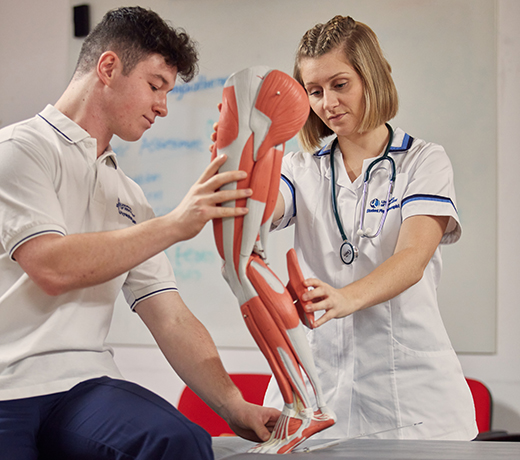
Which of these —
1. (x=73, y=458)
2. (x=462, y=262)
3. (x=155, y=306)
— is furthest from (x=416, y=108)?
(x=73, y=458)

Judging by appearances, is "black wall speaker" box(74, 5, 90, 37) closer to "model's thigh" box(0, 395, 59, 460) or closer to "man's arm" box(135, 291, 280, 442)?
"man's arm" box(135, 291, 280, 442)

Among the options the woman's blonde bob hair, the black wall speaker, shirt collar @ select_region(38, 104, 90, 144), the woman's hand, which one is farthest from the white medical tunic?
the black wall speaker

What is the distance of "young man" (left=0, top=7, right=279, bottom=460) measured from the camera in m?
0.91

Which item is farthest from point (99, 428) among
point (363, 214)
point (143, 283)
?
point (363, 214)

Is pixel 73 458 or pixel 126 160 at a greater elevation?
pixel 126 160

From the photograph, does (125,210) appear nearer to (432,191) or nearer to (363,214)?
(363,214)

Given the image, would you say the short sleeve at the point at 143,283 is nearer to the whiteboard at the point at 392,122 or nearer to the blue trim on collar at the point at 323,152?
the blue trim on collar at the point at 323,152

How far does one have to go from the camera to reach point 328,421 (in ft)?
3.43

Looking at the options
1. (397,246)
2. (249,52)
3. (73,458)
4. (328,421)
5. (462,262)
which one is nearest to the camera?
(73,458)

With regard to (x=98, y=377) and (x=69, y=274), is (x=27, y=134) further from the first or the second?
(x=98, y=377)

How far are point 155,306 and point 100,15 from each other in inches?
92.2

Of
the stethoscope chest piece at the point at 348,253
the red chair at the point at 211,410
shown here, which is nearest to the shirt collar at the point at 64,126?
the stethoscope chest piece at the point at 348,253

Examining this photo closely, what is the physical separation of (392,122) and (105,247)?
1.98 m

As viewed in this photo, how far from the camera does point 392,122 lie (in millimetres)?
2596
